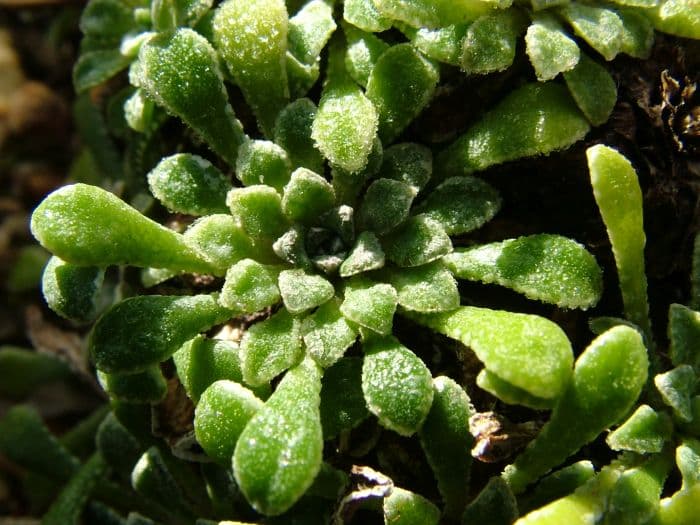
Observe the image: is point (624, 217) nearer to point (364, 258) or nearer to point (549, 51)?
point (549, 51)

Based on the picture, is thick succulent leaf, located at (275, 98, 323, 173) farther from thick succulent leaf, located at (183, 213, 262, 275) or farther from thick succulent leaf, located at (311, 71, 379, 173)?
thick succulent leaf, located at (183, 213, 262, 275)

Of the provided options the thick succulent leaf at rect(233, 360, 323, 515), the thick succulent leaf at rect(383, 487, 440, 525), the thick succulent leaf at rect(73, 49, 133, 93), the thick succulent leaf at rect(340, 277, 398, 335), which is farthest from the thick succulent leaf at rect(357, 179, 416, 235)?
the thick succulent leaf at rect(73, 49, 133, 93)

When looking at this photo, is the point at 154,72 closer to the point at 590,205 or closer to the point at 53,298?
the point at 53,298

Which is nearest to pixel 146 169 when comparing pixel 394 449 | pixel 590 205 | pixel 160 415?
pixel 160 415

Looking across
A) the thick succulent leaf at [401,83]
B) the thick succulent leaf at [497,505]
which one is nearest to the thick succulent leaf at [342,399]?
the thick succulent leaf at [497,505]

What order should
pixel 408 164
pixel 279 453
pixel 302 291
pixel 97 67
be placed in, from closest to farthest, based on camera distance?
pixel 279 453, pixel 302 291, pixel 408 164, pixel 97 67

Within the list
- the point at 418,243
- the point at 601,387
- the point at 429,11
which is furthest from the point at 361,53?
the point at 601,387
